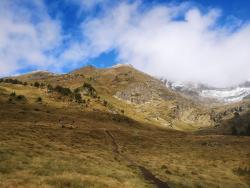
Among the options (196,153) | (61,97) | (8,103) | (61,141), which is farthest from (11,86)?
(196,153)

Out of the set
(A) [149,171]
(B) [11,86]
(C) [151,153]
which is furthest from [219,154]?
(B) [11,86]

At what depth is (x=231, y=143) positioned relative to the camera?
77.0m

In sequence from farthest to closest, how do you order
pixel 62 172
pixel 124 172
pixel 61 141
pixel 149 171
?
→ 1. pixel 61 141
2. pixel 149 171
3. pixel 124 172
4. pixel 62 172

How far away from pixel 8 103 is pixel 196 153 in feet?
222

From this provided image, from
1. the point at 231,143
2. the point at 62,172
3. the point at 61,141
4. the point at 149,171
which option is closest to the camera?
the point at 62,172

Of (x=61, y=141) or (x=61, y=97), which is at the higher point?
(x=61, y=97)

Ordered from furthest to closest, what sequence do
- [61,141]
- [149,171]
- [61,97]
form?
[61,97], [61,141], [149,171]

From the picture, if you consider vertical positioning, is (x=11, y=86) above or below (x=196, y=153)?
above

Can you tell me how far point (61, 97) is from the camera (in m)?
139

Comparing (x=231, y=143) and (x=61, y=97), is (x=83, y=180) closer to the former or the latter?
(x=231, y=143)

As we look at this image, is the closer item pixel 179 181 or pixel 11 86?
pixel 179 181

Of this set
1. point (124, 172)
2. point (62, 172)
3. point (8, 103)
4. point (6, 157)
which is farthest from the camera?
point (8, 103)

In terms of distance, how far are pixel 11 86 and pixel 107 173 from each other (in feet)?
398

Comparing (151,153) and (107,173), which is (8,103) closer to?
(151,153)
